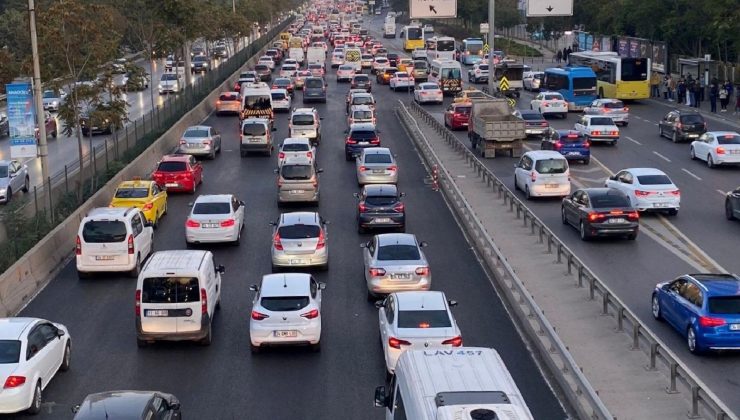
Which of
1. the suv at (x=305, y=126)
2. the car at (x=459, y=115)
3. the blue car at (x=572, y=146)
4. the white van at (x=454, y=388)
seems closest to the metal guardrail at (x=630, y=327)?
the white van at (x=454, y=388)

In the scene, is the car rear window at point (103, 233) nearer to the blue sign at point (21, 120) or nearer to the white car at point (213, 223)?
the white car at point (213, 223)

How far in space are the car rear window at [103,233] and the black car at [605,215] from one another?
1244 centimetres

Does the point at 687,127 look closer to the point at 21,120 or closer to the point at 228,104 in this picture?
the point at 228,104

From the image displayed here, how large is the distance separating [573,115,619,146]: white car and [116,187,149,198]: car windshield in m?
23.1

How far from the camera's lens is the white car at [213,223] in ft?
94.7

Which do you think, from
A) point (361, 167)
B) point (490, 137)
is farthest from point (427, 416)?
point (490, 137)

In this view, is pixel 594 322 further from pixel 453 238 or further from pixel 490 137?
pixel 490 137

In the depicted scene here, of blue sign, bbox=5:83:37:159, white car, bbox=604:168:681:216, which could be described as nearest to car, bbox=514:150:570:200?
white car, bbox=604:168:681:216

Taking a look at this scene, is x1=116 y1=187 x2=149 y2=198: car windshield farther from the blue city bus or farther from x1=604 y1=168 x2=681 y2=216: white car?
the blue city bus

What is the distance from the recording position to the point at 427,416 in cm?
1069

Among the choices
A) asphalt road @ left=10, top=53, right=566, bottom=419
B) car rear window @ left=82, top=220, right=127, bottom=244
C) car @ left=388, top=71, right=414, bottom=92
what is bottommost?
asphalt road @ left=10, top=53, right=566, bottom=419

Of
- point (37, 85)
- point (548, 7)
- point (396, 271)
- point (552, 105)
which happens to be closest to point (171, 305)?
point (396, 271)

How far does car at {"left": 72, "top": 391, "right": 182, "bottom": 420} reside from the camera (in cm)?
1301

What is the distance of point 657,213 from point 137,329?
1885 cm
